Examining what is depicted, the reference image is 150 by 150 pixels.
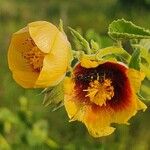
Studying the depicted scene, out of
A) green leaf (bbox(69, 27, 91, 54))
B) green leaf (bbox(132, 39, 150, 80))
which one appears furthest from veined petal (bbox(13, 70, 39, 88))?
green leaf (bbox(132, 39, 150, 80))

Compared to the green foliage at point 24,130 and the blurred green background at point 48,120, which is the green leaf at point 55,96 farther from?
the green foliage at point 24,130

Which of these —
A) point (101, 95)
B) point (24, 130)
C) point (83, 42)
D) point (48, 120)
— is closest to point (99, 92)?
point (101, 95)

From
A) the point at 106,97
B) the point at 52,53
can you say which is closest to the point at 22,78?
the point at 52,53

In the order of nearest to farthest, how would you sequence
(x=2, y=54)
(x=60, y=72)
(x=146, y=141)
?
1. (x=60, y=72)
2. (x=146, y=141)
3. (x=2, y=54)

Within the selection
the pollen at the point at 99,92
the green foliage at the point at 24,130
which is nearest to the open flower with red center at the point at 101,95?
the pollen at the point at 99,92

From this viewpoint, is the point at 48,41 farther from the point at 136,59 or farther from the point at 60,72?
the point at 136,59

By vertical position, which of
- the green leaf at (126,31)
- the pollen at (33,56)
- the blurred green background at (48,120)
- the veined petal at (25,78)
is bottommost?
the blurred green background at (48,120)

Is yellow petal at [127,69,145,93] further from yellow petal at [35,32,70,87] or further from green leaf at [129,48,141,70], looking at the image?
yellow petal at [35,32,70,87]

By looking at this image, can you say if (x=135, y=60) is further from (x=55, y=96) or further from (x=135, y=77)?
(x=55, y=96)
